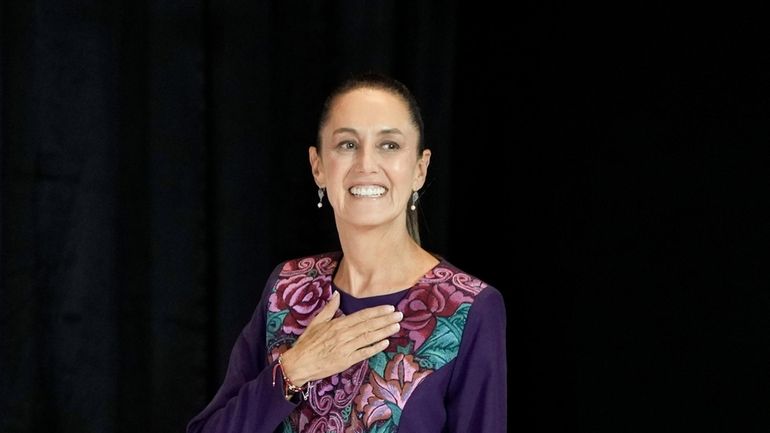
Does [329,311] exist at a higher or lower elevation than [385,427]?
higher

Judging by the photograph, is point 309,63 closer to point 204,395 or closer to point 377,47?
point 377,47

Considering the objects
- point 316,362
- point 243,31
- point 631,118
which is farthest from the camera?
point 243,31

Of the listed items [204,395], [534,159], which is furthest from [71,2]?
[534,159]

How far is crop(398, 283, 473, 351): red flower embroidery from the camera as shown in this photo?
127 cm

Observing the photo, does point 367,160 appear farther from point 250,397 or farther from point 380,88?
point 250,397

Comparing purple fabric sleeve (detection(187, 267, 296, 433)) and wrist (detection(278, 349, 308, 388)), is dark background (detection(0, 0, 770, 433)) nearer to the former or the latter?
purple fabric sleeve (detection(187, 267, 296, 433))

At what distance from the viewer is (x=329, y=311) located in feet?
4.28

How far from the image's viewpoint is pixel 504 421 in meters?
1.25

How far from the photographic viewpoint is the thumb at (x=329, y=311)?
1.30m

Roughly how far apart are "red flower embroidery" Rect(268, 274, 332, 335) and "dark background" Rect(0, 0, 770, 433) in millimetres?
442

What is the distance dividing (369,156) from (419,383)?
35 centimetres

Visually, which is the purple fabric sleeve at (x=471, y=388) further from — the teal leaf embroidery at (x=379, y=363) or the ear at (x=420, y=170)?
the ear at (x=420, y=170)

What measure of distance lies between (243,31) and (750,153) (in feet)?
3.53

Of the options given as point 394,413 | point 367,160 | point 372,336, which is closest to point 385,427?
→ point 394,413
